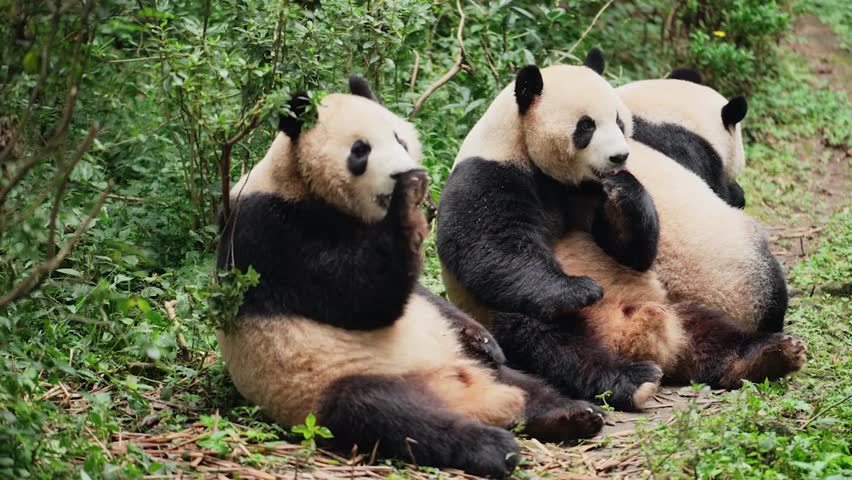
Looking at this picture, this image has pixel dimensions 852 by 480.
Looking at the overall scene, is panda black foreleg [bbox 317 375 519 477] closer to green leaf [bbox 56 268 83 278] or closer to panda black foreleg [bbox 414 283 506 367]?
panda black foreleg [bbox 414 283 506 367]

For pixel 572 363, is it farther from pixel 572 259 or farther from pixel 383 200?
pixel 383 200

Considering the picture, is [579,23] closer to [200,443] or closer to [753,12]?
[753,12]

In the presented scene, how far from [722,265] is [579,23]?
16.2 ft

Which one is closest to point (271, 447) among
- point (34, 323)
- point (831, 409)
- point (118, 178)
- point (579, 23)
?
point (34, 323)

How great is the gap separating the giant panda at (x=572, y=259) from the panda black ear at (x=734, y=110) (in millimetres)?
1194

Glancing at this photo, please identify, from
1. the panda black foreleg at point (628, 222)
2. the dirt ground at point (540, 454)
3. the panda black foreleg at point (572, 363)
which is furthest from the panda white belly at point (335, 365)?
the panda black foreleg at point (628, 222)

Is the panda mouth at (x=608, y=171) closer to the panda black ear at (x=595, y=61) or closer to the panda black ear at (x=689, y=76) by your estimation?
the panda black ear at (x=595, y=61)

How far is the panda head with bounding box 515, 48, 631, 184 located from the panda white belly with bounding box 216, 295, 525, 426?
1.31 meters

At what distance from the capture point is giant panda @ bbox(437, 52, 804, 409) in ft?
17.4

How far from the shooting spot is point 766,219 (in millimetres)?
8641

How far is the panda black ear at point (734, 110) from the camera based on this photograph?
6473 mm

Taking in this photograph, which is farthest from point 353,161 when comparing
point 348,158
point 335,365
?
point 335,365

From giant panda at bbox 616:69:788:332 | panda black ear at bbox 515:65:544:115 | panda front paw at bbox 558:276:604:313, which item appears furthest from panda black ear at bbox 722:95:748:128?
panda front paw at bbox 558:276:604:313

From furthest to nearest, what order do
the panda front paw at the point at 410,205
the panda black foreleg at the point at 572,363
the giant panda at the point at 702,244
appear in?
the giant panda at the point at 702,244 < the panda black foreleg at the point at 572,363 < the panda front paw at the point at 410,205
